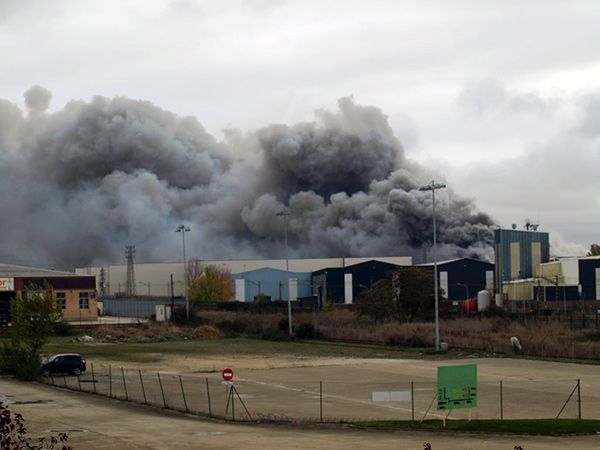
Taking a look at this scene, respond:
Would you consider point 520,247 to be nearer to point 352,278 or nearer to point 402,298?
point 352,278

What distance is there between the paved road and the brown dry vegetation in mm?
28019

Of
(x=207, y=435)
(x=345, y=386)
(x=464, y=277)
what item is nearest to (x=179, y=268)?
(x=464, y=277)

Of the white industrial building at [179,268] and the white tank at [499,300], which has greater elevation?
the white industrial building at [179,268]

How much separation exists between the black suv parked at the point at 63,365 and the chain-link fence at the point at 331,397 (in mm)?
443

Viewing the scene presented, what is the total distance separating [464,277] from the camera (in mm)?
112125

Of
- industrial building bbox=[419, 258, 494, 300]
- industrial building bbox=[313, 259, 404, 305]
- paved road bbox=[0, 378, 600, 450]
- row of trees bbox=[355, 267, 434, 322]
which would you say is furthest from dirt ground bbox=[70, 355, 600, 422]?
industrial building bbox=[313, 259, 404, 305]

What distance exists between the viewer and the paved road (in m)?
26.9

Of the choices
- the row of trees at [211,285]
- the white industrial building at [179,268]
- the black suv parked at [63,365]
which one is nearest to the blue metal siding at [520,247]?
the white industrial building at [179,268]

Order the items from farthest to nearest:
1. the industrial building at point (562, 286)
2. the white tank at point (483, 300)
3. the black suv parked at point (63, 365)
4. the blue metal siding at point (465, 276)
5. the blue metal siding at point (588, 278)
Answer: the blue metal siding at point (465, 276) < the blue metal siding at point (588, 278) < the industrial building at point (562, 286) < the white tank at point (483, 300) < the black suv parked at point (63, 365)

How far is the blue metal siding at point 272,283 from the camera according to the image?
11781 cm

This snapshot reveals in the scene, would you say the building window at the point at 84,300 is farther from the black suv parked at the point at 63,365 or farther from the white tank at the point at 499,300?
the black suv parked at the point at 63,365

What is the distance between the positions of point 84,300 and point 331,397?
6449 cm

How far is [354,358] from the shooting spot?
59.9 meters

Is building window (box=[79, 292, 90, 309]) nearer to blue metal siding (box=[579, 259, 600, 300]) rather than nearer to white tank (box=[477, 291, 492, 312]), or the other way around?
white tank (box=[477, 291, 492, 312])
